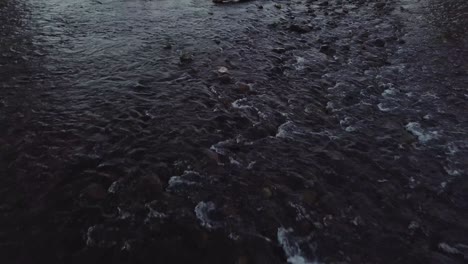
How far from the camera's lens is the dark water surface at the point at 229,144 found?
7504mm

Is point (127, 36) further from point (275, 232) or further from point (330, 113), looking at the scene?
point (275, 232)

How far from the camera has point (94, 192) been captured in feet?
27.7

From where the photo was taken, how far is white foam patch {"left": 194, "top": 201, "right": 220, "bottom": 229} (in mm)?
7816

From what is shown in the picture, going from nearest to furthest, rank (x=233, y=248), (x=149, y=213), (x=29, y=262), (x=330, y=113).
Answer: (x=29, y=262) → (x=233, y=248) → (x=149, y=213) → (x=330, y=113)

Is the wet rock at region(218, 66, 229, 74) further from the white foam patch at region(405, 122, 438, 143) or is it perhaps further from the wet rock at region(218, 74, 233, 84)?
the white foam patch at region(405, 122, 438, 143)

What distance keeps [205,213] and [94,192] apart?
8.91 ft

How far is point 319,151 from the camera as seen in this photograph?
10.4 metres

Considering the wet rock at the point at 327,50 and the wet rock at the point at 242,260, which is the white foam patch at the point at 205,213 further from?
the wet rock at the point at 327,50

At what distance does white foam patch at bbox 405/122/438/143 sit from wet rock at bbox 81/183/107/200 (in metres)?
9.28

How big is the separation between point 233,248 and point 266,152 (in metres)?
3.61

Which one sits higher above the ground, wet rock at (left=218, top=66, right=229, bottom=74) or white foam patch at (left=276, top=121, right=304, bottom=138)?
wet rock at (left=218, top=66, right=229, bottom=74)

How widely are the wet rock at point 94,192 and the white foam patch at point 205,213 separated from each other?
2255 millimetres

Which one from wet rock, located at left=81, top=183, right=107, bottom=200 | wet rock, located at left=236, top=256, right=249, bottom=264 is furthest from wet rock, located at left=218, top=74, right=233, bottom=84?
wet rock, located at left=236, top=256, right=249, bottom=264

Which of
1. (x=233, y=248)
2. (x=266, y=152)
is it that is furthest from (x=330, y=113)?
(x=233, y=248)
